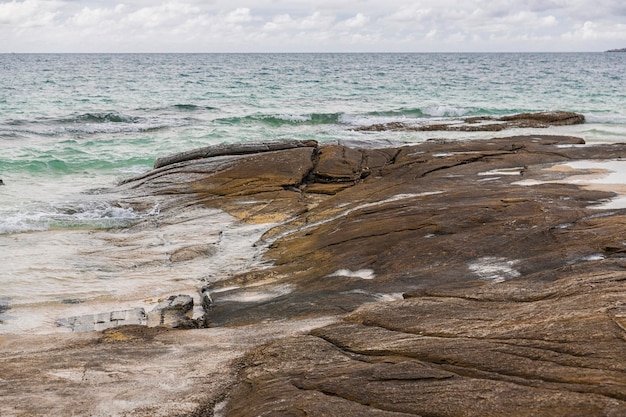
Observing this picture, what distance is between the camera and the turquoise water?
70.0 ft

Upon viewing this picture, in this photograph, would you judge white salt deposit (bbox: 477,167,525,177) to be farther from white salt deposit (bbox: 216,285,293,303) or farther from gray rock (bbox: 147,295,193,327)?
gray rock (bbox: 147,295,193,327)

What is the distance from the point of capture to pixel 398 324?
6.84m

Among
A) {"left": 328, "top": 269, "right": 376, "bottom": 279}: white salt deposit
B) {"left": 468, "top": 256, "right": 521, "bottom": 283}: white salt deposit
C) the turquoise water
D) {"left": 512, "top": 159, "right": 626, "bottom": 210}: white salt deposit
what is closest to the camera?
{"left": 468, "top": 256, "right": 521, "bottom": 283}: white salt deposit

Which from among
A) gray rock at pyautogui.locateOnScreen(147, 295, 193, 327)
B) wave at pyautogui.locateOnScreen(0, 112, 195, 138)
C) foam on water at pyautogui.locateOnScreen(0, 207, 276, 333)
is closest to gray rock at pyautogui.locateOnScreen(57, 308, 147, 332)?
gray rock at pyautogui.locateOnScreen(147, 295, 193, 327)

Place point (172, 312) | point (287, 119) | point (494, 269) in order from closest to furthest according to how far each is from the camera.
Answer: point (494, 269) → point (172, 312) → point (287, 119)

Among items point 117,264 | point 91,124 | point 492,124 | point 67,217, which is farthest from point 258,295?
point 91,124

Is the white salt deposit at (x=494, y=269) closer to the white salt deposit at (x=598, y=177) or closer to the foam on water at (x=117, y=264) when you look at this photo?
the white salt deposit at (x=598, y=177)

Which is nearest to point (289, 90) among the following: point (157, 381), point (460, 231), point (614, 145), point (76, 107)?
point (76, 107)

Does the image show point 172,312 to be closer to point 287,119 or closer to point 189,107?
point 287,119

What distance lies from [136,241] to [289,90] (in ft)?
154

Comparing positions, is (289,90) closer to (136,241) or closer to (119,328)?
(136,241)

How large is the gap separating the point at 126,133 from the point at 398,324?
2879cm

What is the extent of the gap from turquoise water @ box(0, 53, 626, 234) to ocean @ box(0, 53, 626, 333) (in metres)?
0.08

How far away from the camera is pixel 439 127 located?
107ft
